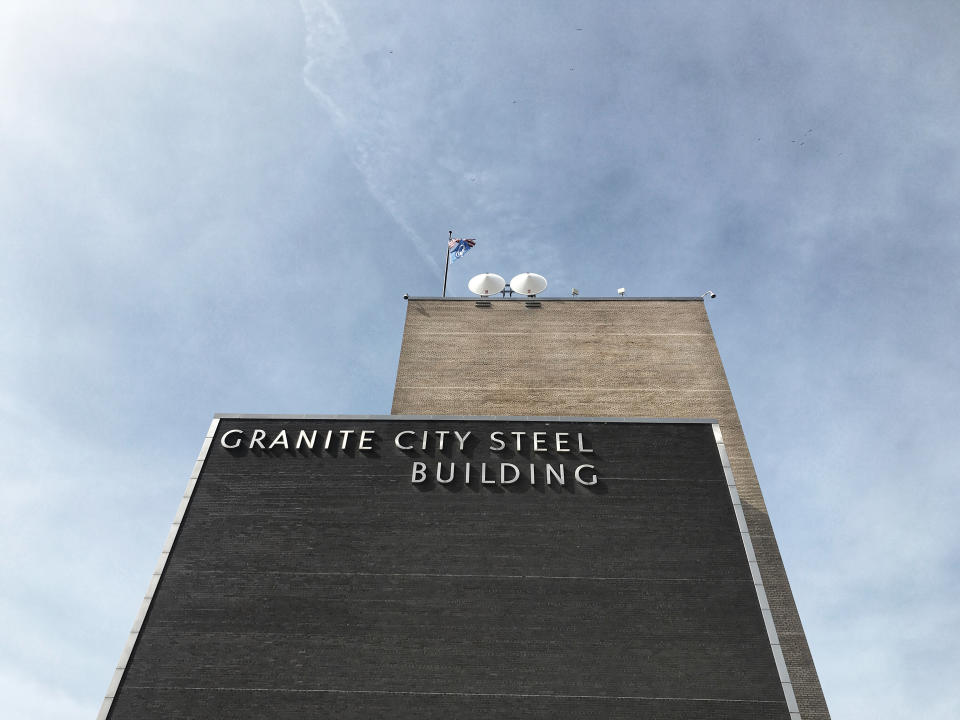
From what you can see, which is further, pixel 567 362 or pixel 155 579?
pixel 567 362

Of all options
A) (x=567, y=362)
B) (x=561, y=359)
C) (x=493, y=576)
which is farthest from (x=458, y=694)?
(x=561, y=359)

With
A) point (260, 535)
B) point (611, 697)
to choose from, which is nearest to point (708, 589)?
Answer: point (611, 697)

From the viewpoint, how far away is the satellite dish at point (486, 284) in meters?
33.7

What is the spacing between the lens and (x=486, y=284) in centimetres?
3372

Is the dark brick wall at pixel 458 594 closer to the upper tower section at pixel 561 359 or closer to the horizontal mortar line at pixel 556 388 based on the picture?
the upper tower section at pixel 561 359

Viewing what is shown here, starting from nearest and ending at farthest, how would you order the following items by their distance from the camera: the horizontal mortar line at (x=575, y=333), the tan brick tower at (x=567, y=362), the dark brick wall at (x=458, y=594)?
the dark brick wall at (x=458, y=594), the tan brick tower at (x=567, y=362), the horizontal mortar line at (x=575, y=333)

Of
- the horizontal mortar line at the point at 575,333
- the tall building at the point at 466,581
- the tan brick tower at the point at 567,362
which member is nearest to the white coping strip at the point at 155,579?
the tall building at the point at 466,581

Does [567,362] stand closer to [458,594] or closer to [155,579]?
[458,594]

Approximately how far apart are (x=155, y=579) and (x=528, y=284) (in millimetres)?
21437

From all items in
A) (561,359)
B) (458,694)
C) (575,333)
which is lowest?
(458,694)

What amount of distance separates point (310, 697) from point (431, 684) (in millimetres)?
3215

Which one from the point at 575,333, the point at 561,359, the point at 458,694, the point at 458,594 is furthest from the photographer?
the point at 575,333

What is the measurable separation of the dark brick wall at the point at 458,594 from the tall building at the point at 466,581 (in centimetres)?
5

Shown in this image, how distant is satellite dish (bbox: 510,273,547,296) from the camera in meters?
33.7
